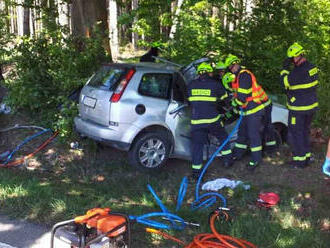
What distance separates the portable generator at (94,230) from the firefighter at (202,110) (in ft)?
10.6

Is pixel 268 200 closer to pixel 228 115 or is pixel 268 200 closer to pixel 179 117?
pixel 228 115

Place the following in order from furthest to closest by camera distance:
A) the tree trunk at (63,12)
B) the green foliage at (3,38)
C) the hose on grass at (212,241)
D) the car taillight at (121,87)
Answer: the tree trunk at (63,12)
the green foliage at (3,38)
the car taillight at (121,87)
the hose on grass at (212,241)

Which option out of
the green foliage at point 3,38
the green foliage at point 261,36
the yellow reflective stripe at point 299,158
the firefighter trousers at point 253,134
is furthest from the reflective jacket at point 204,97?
the green foliage at point 3,38

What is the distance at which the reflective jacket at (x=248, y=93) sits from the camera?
630cm

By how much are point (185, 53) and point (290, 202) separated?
16.7 feet

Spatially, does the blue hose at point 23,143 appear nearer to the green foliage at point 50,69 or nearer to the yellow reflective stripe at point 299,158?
the green foliage at point 50,69

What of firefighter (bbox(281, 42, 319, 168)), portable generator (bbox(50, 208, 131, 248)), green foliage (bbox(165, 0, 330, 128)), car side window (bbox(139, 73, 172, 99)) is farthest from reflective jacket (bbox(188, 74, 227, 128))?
portable generator (bbox(50, 208, 131, 248))

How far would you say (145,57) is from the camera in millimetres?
9062

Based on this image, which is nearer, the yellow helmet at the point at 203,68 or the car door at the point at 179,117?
the yellow helmet at the point at 203,68

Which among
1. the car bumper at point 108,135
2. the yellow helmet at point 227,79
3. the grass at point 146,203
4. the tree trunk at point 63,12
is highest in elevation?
the tree trunk at point 63,12

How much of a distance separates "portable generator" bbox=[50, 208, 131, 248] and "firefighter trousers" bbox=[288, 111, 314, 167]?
389cm

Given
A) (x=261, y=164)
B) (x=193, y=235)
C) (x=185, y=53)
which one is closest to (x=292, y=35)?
(x=185, y=53)

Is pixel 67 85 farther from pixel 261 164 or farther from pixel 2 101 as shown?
pixel 261 164

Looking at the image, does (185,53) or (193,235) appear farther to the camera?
(185,53)
